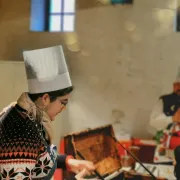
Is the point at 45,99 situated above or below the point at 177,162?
above

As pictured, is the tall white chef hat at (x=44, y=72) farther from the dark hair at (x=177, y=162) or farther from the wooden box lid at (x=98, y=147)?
the dark hair at (x=177, y=162)

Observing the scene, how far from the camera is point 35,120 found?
94 cm

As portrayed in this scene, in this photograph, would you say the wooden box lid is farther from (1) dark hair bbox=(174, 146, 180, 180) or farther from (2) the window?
(2) the window

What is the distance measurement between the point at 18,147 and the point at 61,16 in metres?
A: 0.67

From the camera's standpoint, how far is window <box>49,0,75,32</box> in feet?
4.46

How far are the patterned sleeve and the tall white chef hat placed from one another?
0.39 feet

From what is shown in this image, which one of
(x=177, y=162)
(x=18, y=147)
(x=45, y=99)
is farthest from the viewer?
(x=177, y=162)

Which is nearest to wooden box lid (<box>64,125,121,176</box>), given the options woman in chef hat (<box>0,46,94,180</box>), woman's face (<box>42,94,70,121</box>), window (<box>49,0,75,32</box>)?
woman in chef hat (<box>0,46,94,180</box>)

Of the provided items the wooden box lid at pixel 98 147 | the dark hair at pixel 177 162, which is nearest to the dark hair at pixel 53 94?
the wooden box lid at pixel 98 147

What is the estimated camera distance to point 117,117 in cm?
138

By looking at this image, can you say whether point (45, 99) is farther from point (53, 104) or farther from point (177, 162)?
point (177, 162)

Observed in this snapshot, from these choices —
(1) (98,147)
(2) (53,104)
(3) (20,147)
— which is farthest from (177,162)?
(3) (20,147)

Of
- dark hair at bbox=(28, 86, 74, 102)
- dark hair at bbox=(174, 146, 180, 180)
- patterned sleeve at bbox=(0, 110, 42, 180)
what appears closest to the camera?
patterned sleeve at bbox=(0, 110, 42, 180)

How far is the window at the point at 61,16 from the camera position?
136 centimetres
